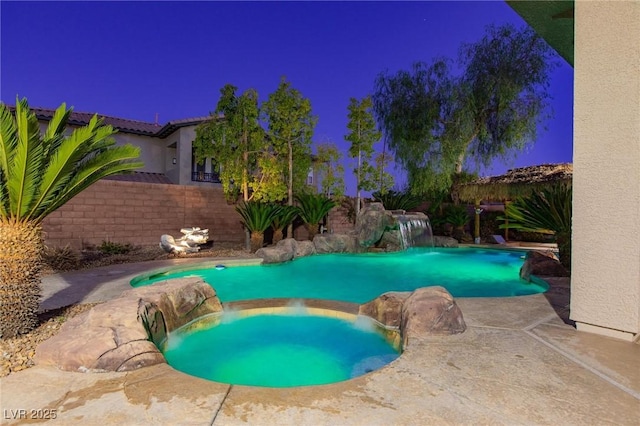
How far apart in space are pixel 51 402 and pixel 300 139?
1189cm

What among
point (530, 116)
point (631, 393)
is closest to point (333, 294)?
point (631, 393)

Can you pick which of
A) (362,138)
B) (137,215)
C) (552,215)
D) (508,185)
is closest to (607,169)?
(552,215)

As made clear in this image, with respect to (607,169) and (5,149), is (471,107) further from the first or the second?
(5,149)

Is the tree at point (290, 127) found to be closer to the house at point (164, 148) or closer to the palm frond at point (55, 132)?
the house at point (164, 148)

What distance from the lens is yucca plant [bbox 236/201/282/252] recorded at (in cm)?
1127

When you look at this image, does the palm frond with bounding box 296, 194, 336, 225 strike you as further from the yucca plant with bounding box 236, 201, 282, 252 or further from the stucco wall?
the stucco wall

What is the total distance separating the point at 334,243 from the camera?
480 inches

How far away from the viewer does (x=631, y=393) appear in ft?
7.11

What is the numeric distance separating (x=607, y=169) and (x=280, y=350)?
376cm

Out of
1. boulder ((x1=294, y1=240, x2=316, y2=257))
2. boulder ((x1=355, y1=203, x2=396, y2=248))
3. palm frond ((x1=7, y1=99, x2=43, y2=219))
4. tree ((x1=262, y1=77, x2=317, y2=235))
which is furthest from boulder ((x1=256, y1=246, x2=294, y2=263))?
palm frond ((x1=7, y1=99, x2=43, y2=219))

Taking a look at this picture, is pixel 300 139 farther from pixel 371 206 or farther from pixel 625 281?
pixel 625 281

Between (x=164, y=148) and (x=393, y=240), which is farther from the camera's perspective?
(x=164, y=148)

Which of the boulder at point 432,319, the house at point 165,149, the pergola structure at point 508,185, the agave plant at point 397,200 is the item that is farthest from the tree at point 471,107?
the boulder at point 432,319

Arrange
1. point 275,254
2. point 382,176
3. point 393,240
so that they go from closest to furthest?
point 275,254, point 393,240, point 382,176
